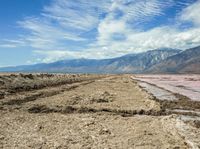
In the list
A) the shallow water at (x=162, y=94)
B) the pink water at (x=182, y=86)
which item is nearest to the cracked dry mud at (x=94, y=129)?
the shallow water at (x=162, y=94)

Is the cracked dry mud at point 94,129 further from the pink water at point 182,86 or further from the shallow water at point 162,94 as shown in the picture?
the pink water at point 182,86

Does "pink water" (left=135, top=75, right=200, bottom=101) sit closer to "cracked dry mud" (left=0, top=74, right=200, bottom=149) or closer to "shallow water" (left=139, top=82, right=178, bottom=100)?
"shallow water" (left=139, top=82, right=178, bottom=100)

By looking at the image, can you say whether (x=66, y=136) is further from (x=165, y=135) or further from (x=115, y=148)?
(x=165, y=135)

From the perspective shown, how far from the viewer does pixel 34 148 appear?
1448 centimetres

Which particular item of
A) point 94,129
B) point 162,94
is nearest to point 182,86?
point 162,94

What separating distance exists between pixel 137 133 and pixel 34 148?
537 centimetres

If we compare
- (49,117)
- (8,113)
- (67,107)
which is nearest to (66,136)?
(49,117)

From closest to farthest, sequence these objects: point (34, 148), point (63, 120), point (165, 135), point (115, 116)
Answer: point (34, 148)
point (165, 135)
point (63, 120)
point (115, 116)

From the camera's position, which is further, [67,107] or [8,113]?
[67,107]

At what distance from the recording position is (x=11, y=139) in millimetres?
16016

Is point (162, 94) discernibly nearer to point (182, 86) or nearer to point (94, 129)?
point (182, 86)

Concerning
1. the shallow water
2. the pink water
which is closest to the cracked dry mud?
the shallow water

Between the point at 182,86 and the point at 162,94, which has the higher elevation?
the point at 162,94

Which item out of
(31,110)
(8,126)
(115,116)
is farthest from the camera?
(31,110)
